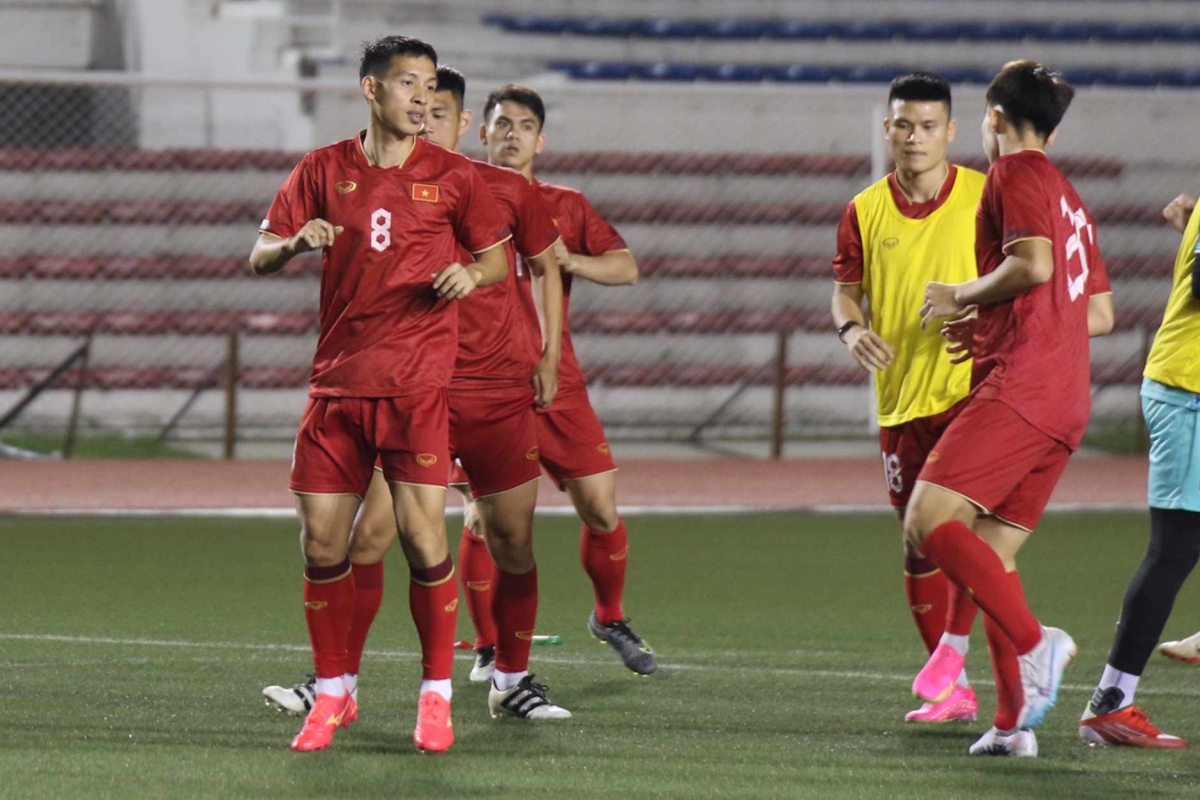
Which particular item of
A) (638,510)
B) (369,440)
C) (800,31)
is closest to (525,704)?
(369,440)

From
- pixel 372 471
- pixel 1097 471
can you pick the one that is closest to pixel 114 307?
pixel 1097 471

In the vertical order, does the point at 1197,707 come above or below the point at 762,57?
below

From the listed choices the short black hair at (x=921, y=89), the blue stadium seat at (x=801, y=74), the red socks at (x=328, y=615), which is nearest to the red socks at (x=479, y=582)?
the red socks at (x=328, y=615)

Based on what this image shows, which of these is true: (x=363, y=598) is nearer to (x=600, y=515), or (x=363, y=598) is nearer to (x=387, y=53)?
(x=600, y=515)

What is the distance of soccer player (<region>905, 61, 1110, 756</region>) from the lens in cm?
470

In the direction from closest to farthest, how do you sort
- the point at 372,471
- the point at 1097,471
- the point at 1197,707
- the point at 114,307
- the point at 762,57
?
the point at 372,471 < the point at 1197,707 < the point at 1097,471 < the point at 114,307 < the point at 762,57

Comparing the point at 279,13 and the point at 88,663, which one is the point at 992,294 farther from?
the point at 279,13

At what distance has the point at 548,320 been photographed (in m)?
5.77

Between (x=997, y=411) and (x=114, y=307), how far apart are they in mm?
12185

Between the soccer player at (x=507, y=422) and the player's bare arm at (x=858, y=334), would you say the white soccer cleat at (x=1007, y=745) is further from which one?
the soccer player at (x=507, y=422)

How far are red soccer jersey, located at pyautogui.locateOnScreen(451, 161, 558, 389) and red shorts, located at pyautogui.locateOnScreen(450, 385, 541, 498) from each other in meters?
0.06

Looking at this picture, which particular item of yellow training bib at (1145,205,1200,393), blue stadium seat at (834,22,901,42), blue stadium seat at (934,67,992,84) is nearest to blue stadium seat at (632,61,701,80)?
blue stadium seat at (834,22,901,42)

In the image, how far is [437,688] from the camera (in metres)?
4.82

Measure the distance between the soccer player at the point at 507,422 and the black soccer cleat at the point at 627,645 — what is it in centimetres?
72
